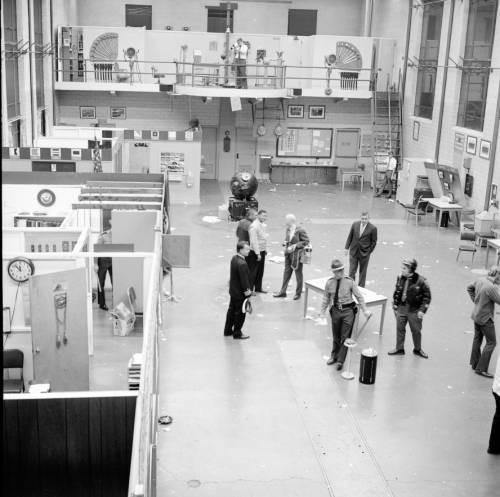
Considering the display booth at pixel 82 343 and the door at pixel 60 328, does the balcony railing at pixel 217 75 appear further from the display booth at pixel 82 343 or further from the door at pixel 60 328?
the door at pixel 60 328

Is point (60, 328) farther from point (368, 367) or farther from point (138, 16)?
point (138, 16)

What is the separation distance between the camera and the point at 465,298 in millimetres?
13281

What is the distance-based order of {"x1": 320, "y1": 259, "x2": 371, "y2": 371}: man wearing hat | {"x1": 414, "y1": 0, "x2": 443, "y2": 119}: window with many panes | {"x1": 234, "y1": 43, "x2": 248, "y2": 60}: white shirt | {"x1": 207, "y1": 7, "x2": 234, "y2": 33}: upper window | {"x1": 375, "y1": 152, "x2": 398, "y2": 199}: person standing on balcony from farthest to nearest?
{"x1": 207, "y1": 7, "x2": 234, "y2": 33}: upper window < {"x1": 234, "y1": 43, "x2": 248, "y2": 60}: white shirt < {"x1": 375, "y1": 152, "x2": 398, "y2": 199}: person standing on balcony < {"x1": 414, "y1": 0, "x2": 443, "y2": 119}: window with many panes < {"x1": 320, "y1": 259, "x2": 371, "y2": 371}: man wearing hat

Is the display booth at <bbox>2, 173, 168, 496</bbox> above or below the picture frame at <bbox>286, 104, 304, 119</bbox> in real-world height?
below

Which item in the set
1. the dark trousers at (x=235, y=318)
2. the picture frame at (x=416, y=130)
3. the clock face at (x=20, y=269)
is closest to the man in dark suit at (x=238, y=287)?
the dark trousers at (x=235, y=318)

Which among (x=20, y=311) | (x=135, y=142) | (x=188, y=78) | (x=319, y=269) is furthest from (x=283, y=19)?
(x=20, y=311)

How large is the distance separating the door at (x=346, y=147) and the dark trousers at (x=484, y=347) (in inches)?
709

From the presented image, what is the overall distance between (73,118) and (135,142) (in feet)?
18.7

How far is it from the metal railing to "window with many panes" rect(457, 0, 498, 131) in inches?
214

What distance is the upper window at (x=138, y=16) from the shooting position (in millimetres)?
27406

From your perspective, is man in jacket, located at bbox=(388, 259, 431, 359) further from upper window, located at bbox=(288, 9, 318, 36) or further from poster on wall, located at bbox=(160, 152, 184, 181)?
upper window, located at bbox=(288, 9, 318, 36)

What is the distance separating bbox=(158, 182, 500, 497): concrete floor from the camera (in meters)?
7.11

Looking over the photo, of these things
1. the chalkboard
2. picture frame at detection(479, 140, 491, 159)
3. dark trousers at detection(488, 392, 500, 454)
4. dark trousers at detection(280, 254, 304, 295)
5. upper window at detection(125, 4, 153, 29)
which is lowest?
dark trousers at detection(488, 392, 500, 454)

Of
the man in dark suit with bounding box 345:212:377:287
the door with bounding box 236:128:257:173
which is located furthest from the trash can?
the door with bounding box 236:128:257:173
